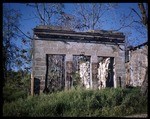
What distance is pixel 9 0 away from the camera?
4.01 metres

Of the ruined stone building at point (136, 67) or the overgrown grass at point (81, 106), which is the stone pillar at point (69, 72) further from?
the ruined stone building at point (136, 67)

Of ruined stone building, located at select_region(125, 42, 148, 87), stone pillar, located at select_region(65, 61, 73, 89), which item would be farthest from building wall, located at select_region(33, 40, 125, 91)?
ruined stone building, located at select_region(125, 42, 148, 87)

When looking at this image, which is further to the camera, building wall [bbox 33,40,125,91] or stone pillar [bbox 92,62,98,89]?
stone pillar [bbox 92,62,98,89]

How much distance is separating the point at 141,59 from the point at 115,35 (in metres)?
11.7

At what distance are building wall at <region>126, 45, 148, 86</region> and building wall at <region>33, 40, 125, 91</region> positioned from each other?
10.2 meters

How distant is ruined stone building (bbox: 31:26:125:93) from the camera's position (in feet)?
45.3

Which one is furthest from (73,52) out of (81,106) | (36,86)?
(81,106)

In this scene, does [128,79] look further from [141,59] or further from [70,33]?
[70,33]

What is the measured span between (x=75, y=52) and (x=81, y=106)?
5881 mm

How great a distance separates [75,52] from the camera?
576 inches

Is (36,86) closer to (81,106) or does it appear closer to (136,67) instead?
(81,106)

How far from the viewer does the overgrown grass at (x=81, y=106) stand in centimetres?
855

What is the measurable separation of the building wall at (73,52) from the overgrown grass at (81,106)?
3667 millimetres

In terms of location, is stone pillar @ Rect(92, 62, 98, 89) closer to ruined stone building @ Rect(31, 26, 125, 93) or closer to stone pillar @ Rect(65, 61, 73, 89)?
ruined stone building @ Rect(31, 26, 125, 93)
